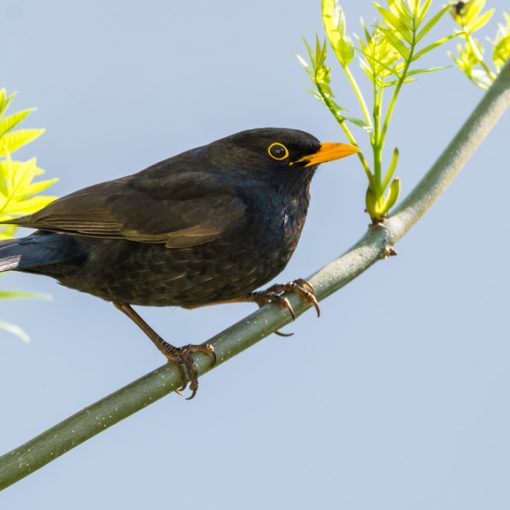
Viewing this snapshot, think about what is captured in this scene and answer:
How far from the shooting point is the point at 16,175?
2172 millimetres

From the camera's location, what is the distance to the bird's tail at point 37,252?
3578 millimetres

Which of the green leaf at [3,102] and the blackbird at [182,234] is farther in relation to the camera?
the blackbird at [182,234]

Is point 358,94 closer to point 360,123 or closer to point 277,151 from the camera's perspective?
point 360,123

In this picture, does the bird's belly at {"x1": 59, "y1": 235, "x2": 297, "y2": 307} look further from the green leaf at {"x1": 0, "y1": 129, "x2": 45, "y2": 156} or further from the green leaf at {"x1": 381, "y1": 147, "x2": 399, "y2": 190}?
the green leaf at {"x1": 0, "y1": 129, "x2": 45, "y2": 156}

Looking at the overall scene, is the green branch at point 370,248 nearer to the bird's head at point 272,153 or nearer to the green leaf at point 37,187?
the green leaf at point 37,187

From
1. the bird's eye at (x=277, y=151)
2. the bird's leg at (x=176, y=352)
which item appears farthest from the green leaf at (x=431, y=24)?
the bird's eye at (x=277, y=151)

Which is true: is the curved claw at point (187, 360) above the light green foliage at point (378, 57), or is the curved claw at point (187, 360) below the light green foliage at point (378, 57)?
below

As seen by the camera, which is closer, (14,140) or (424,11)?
(14,140)

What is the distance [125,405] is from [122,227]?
178 cm

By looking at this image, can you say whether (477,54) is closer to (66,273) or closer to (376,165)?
(376,165)

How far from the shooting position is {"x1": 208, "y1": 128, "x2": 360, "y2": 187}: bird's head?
4.10 meters

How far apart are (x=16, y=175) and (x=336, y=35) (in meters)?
1.00

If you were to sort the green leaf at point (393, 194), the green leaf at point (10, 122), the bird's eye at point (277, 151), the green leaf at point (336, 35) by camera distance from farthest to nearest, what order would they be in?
the bird's eye at point (277, 151)
the green leaf at point (393, 194)
the green leaf at point (336, 35)
the green leaf at point (10, 122)

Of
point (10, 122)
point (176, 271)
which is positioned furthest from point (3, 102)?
point (176, 271)
